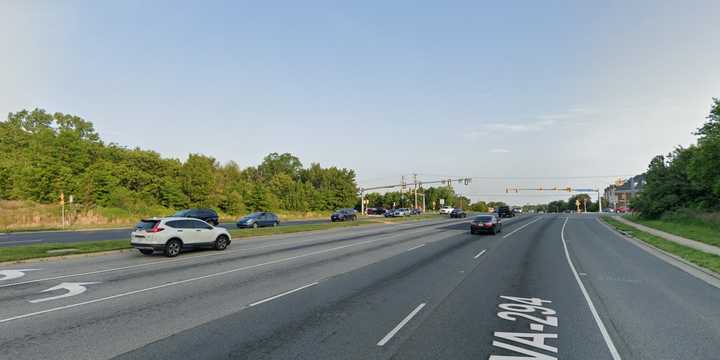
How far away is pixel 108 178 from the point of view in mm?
53438

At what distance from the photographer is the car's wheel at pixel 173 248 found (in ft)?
58.2

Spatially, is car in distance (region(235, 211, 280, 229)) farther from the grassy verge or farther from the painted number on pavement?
the painted number on pavement

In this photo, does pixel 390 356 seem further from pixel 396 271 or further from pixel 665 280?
pixel 665 280

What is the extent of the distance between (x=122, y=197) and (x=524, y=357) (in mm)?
57540

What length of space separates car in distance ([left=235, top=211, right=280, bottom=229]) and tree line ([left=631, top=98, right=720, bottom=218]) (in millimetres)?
36510

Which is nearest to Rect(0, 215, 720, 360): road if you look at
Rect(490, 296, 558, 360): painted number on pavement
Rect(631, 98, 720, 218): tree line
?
Rect(490, 296, 558, 360): painted number on pavement

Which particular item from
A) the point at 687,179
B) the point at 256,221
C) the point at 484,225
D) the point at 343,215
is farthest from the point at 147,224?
the point at 687,179

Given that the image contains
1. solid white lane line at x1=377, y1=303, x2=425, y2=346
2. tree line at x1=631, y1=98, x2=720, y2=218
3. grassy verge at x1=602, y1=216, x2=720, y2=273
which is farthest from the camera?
tree line at x1=631, y1=98, x2=720, y2=218

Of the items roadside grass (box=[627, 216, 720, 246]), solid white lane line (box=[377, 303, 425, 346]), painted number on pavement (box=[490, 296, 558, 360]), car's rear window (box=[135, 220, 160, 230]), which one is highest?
car's rear window (box=[135, 220, 160, 230])

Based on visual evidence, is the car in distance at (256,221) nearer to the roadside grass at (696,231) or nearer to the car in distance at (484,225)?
the car in distance at (484,225)

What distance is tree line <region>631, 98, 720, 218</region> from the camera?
1387 inches

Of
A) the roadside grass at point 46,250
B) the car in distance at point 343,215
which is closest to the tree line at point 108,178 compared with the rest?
the car in distance at point 343,215

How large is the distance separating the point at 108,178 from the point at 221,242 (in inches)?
1627

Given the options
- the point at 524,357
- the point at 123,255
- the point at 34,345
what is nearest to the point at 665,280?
the point at 524,357
